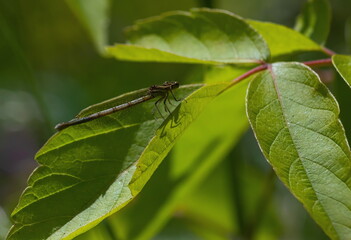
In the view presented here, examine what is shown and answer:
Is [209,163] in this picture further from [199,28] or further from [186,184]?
[199,28]

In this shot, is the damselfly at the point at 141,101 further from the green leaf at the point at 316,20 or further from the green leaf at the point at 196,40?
the green leaf at the point at 316,20

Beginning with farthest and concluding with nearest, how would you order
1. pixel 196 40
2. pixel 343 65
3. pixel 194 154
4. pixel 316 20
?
pixel 194 154, pixel 316 20, pixel 196 40, pixel 343 65

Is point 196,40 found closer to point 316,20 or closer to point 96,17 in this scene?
point 316,20

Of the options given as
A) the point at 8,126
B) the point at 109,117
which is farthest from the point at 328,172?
the point at 8,126

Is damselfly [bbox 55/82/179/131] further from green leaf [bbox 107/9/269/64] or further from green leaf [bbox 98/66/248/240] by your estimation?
green leaf [bbox 98/66/248/240]

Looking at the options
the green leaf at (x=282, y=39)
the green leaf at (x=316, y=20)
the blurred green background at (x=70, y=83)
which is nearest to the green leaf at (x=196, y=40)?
the green leaf at (x=282, y=39)

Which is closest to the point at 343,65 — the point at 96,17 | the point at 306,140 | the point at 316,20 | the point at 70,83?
the point at 306,140

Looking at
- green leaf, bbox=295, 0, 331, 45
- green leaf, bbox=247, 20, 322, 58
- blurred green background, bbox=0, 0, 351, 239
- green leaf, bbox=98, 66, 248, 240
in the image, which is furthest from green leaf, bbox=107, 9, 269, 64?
blurred green background, bbox=0, 0, 351, 239
